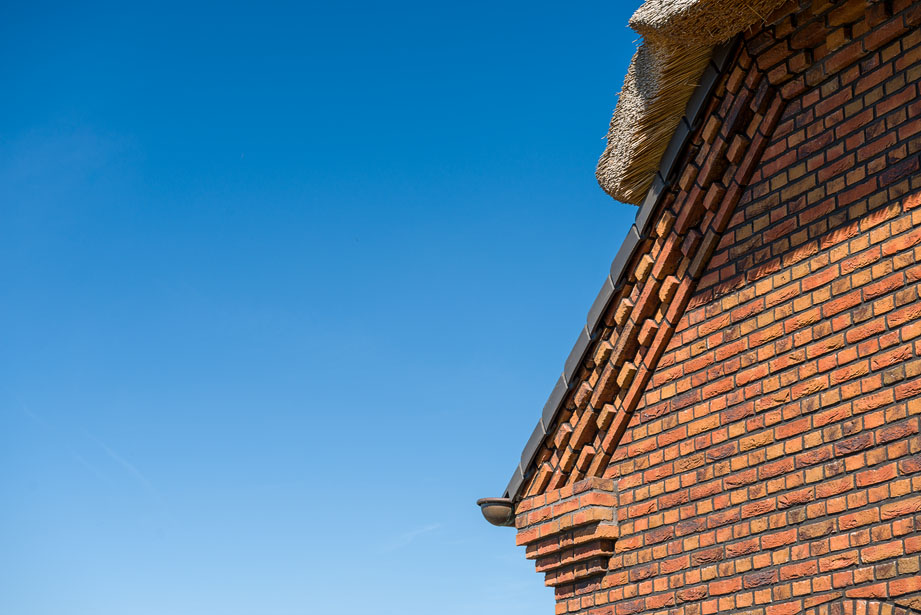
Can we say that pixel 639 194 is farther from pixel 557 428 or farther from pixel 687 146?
pixel 557 428

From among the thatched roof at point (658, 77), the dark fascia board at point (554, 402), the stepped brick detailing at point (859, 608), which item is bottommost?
the stepped brick detailing at point (859, 608)

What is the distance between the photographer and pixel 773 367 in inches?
177

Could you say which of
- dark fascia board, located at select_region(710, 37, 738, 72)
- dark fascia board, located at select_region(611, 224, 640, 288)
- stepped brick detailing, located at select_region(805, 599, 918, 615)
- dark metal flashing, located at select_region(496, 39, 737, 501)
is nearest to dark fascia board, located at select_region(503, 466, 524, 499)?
dark metal flashing, located at select_region(496, 39, 737, 501)

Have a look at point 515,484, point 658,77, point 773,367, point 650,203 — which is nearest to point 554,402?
point 515,484

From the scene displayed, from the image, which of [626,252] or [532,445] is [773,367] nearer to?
[626,252]

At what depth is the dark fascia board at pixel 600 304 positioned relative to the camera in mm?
5438

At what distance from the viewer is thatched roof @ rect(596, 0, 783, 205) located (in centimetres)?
467

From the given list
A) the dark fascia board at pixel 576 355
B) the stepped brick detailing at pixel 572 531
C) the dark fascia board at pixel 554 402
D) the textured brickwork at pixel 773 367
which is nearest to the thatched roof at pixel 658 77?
the textured brickwork at pixel 773 367

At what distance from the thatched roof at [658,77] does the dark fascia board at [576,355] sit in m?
0.81

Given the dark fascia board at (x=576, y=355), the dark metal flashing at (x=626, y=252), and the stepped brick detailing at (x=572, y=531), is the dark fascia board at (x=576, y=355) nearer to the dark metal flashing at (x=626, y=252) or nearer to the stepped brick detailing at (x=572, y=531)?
the dark metal flashing at (x=626, y=252)

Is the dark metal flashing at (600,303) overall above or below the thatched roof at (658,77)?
below

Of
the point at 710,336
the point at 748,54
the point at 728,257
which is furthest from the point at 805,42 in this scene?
the point at 710,336

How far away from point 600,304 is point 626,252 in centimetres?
34

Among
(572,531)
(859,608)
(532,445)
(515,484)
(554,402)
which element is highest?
(554,402)
